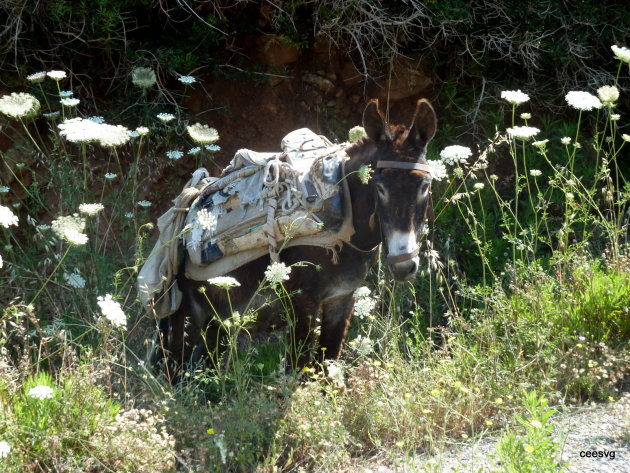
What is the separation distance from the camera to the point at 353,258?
197 inches

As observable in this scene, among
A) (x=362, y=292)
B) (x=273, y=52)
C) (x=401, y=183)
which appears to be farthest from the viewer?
(x=273, y=52)

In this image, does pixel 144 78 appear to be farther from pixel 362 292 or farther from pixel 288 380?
pixel 288 380

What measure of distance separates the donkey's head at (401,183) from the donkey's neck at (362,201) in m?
0.09

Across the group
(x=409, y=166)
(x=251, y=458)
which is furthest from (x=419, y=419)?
(x=409, y=166)

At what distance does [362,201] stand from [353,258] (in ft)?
1.20

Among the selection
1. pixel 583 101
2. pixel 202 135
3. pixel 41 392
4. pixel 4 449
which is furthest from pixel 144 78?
pixel 4 449

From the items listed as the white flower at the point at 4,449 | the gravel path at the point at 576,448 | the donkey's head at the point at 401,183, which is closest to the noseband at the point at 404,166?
the donkey's head at the point at 401,183

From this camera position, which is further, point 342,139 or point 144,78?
point 342,139

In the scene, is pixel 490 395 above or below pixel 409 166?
below

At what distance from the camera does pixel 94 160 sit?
8.12 m

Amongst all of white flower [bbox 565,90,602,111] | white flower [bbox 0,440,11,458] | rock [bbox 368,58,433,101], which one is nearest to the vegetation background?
rock [bbox 368,58,433,101]

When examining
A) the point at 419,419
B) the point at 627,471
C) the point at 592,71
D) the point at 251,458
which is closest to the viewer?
the point at 627,471

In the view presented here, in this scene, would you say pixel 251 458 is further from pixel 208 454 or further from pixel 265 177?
pixel 265 177

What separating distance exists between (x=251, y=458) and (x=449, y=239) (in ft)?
11.7
